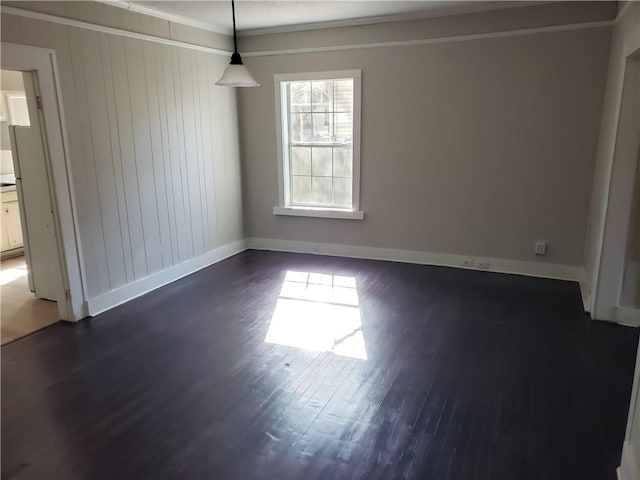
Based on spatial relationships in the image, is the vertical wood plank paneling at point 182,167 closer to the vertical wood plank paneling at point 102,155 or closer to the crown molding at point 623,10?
the vertical wood plank paneling at point 102,155

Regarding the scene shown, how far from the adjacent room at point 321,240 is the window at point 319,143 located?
0.09ft

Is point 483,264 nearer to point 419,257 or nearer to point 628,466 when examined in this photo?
point 419,257

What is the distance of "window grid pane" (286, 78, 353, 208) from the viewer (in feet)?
17.9

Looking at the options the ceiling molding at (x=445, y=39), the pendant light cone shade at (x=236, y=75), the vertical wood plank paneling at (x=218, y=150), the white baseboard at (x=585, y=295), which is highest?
the ceiling molding at (x=445, y=39)

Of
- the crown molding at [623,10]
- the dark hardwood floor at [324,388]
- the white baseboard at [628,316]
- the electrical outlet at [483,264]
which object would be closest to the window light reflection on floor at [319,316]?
the dark hardwood floor at [324,388]

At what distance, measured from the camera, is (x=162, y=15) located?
4.46 m

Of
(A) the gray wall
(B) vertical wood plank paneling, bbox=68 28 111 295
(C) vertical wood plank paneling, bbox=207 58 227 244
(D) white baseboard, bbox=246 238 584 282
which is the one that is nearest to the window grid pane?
(A) the gray wall

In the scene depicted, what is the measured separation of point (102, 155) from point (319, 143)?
2548 mm

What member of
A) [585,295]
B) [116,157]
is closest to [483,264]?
[585,295]

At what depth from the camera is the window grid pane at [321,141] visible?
215 inches

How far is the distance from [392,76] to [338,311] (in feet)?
9.00

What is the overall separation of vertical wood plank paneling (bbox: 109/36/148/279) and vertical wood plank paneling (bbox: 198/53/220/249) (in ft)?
3.48

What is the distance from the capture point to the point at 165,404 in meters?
2.72

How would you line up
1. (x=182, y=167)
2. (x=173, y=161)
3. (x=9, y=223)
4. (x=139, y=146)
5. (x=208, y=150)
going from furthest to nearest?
1. (x=9, y=223)
2. (x=208, y=150)
3. (x=182, y=167)
4. (x=173, y=161)
5. (x=139, y=146)
